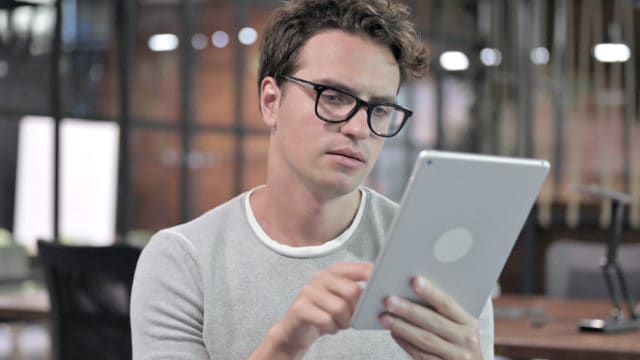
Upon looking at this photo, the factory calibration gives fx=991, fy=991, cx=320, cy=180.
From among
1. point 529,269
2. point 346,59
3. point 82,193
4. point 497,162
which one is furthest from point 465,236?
point 82,193

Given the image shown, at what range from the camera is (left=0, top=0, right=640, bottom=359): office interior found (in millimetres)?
7695

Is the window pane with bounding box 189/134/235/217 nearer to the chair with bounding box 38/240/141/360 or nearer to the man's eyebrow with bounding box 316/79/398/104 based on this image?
the chair with bounding box 38/240/141/360

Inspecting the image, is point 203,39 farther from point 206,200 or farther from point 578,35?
point 578,35

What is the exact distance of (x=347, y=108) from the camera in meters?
1.34

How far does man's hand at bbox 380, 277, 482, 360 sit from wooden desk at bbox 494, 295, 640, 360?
4.17 feet

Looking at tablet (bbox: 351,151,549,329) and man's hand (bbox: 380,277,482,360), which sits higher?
tablet (bbox: 351,151,549,329)

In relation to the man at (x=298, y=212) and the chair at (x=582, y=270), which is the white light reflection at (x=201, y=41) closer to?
the chair at (x=582, y=270)

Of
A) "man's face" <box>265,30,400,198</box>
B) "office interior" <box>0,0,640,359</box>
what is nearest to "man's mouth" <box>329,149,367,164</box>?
"man's face" <box>265,30,400,198</box>

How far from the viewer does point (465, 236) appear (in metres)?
1.14

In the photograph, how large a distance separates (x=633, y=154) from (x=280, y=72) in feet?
32.4

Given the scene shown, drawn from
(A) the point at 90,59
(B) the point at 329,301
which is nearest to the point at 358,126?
(B) the point at 329,301

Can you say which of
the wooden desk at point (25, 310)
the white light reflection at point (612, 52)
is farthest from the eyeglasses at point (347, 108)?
the white light reflection at point (612, 52)

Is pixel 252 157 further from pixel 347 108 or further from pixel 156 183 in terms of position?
pixel 347 108

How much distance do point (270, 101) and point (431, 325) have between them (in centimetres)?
46
